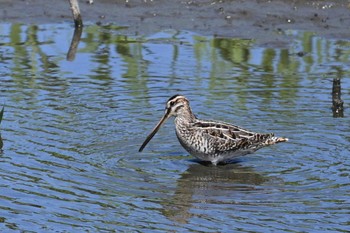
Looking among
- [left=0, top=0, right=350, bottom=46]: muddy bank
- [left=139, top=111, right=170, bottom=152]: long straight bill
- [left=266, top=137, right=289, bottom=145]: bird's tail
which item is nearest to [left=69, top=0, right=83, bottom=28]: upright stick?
[left=0, top=0, right=350, bottom=46]: muddy bank

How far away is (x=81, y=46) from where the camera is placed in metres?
15.7

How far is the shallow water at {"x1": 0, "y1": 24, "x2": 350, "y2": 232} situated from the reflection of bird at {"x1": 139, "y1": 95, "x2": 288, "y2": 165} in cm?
16

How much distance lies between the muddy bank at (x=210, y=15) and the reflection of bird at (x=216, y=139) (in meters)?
4.99

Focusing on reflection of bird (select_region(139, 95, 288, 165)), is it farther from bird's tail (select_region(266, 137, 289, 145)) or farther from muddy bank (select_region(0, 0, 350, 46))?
muddy bank (select_region(0, 0, 350, 46))

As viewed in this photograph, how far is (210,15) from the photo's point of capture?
56.3ft

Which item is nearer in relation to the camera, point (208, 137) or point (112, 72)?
point (208, 137)

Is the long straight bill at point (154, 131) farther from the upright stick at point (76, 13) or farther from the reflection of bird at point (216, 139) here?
the upright stick at point (76, 13)

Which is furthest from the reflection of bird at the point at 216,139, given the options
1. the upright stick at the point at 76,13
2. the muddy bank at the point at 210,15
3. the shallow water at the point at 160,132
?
the upright stick at the point at 76,13

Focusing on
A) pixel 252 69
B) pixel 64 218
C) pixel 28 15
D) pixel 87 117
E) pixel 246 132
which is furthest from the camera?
pixel 28 15

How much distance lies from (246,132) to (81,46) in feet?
17.2

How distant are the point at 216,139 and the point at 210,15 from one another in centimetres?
→ 637

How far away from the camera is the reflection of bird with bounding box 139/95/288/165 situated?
11.0 meters

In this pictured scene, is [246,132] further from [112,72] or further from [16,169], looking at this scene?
[112,72]

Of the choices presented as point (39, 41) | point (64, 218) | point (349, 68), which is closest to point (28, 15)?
point (39, 41)
